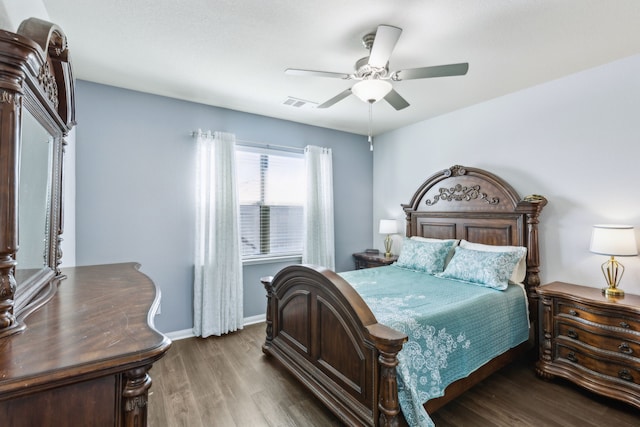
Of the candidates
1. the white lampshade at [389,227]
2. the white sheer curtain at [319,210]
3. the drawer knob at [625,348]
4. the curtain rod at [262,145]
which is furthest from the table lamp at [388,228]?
the drawer knob at [625,348]

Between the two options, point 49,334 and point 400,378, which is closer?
point 49,334

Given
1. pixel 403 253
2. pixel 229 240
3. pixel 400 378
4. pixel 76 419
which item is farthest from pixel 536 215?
pixel 76 419

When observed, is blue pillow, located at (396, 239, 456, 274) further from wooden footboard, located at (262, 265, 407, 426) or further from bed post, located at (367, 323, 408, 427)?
bed post, located at (367, 323, 408, 427)

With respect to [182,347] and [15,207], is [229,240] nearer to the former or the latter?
[182,347]

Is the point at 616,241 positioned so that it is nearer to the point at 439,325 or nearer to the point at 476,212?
the point at 476,212

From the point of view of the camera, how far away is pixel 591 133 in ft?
9.02

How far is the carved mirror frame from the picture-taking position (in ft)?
2.99

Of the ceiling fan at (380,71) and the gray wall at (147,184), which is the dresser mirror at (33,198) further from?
the gray wall at (147,184)

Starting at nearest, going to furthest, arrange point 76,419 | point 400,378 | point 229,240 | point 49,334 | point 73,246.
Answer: point 76,419
point 49,334
point 400,378
point 73,246
point 229,240

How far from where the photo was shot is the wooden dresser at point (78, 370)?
28.3 inches

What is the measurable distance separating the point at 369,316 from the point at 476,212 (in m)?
2.32

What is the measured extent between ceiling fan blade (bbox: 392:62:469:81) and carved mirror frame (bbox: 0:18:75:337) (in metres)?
1.95

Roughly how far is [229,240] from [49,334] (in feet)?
8.87

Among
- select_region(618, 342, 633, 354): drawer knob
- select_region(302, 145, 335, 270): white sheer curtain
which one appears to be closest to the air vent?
select_region(302, 145, 335, 270): white sheer curtain
